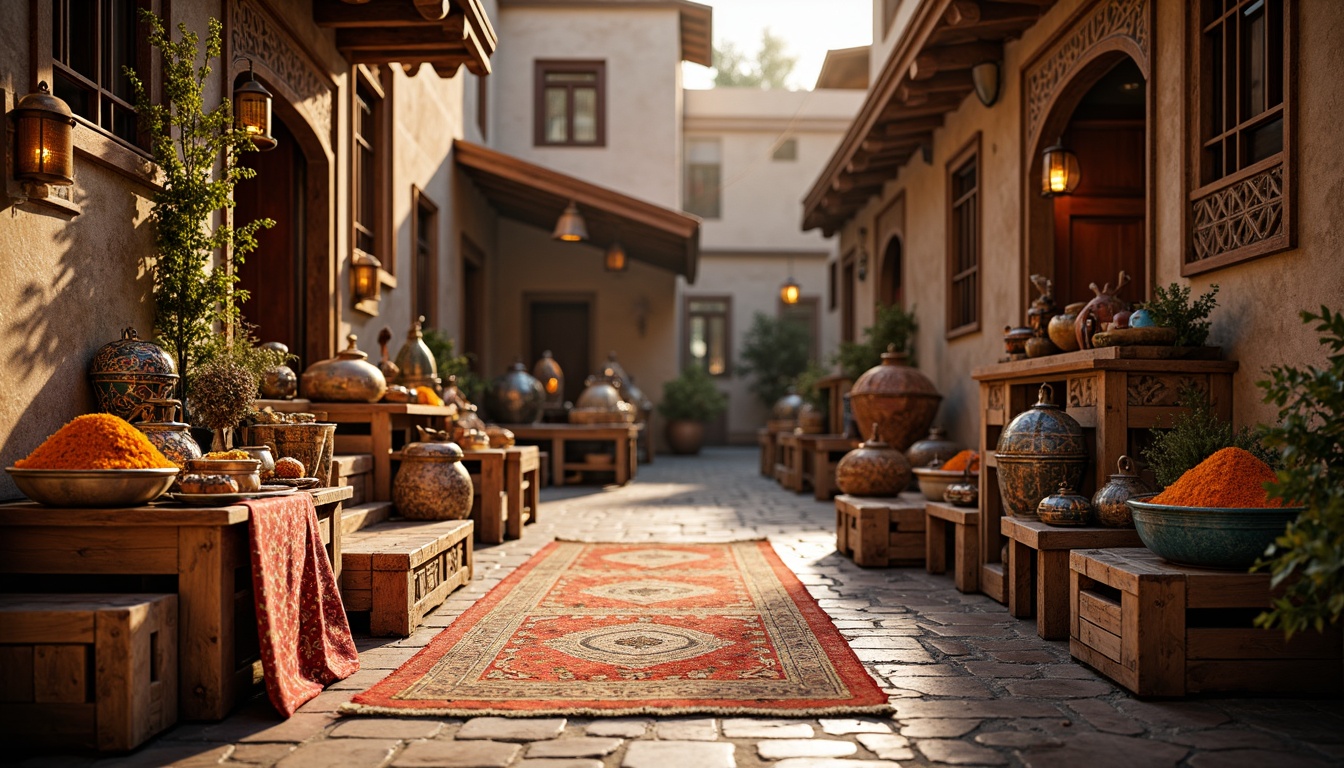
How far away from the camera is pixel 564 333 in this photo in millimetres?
17422

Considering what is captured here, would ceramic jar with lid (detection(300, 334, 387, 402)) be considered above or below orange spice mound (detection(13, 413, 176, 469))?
above

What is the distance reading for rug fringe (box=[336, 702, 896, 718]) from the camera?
324 cm

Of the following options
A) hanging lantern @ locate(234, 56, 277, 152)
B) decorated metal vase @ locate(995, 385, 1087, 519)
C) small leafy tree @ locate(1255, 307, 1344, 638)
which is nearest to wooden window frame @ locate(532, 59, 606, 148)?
hanging lantern @ locate(234, 56, 277, 152)

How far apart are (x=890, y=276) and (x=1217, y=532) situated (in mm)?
10176

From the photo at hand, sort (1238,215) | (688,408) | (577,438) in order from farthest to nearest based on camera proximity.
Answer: (688,408)
(577,438)
(1238,215)

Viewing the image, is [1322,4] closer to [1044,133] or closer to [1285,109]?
[1285,109]

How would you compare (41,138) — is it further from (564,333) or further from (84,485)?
(564,333)

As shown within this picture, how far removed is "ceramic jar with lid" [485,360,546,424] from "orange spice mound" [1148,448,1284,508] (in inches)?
346

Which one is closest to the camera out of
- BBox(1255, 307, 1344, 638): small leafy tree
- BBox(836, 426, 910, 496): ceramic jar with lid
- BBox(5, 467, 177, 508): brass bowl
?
BBox(1255, 307, 1344, 638): small leafy tree

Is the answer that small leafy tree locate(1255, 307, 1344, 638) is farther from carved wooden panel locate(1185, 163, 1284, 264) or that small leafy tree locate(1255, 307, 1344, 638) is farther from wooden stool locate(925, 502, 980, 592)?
wooden stool locate(925, 502, 980, 592)

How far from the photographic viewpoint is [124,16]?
4805 mm

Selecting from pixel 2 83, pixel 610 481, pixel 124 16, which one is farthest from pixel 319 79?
A: pixel 610 481

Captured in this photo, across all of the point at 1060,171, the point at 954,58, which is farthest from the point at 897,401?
the point at 954,58

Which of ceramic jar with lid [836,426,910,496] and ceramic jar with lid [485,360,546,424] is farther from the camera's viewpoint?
ceramic jar with lid [485,360,546,424]
